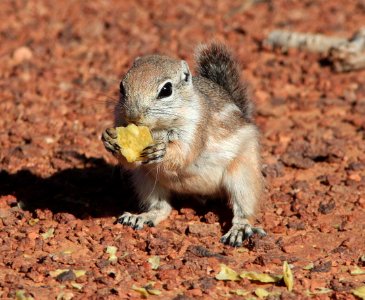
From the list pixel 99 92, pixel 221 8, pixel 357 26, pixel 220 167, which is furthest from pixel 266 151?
pixel 221 8

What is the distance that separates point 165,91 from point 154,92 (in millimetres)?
152

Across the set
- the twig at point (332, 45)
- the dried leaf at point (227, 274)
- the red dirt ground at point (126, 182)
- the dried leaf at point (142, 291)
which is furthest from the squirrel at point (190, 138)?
the twig at point (332, 45)

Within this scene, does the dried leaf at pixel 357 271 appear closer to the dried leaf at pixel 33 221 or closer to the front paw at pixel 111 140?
the front paw at pixel 111 140

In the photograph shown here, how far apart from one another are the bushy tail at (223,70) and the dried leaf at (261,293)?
2.09 metres

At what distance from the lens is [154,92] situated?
5832 millimetres

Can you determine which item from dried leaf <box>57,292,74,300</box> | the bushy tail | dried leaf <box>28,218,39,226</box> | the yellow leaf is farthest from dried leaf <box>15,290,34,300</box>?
the bushy tail

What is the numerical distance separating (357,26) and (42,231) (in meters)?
6.15

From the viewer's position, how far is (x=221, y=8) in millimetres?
11734

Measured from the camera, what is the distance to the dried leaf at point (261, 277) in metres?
5.50

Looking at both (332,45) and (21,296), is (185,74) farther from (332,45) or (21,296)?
(332,45)

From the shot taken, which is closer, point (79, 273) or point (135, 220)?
point (79, 273)

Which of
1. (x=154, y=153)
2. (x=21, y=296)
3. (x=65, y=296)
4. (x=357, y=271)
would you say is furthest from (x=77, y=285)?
(x=357, y=271)

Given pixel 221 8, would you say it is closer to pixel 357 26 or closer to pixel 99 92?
pixel 357 26

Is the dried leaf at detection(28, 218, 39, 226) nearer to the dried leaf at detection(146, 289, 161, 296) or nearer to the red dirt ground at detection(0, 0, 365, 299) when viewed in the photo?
the red dirt ground at detection(0, 0, 365, 299)
